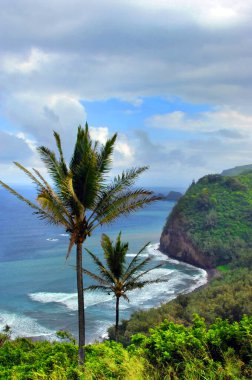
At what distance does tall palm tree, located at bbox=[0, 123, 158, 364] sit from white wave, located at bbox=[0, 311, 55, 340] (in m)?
30.4

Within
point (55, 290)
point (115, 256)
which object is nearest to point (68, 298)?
point (55, 290)

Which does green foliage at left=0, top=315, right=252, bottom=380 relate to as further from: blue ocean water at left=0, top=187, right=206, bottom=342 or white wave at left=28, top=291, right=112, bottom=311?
white wave at left=28, top=291, right=112, bottom=311

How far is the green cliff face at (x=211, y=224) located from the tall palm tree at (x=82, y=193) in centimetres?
Answer: 6391

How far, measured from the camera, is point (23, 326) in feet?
146

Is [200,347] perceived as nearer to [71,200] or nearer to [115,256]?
[71,200]

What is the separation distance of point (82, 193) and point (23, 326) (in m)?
35.9

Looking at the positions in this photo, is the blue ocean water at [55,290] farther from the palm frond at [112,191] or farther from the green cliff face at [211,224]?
the palm frond at [112,191]

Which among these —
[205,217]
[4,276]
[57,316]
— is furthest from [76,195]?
[205,217]

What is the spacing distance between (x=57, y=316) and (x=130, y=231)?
273 ft

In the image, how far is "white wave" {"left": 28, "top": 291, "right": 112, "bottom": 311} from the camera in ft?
175

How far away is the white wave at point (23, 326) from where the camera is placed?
136 ft

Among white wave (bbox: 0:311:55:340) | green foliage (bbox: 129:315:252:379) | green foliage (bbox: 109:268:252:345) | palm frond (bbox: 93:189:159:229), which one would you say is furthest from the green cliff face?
green foliage (bbox: 129:315:252:379)

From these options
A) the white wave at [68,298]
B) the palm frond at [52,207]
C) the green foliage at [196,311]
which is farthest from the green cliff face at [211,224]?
the palm frond at [52,207]

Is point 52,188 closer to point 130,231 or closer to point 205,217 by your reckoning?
point 205,217
